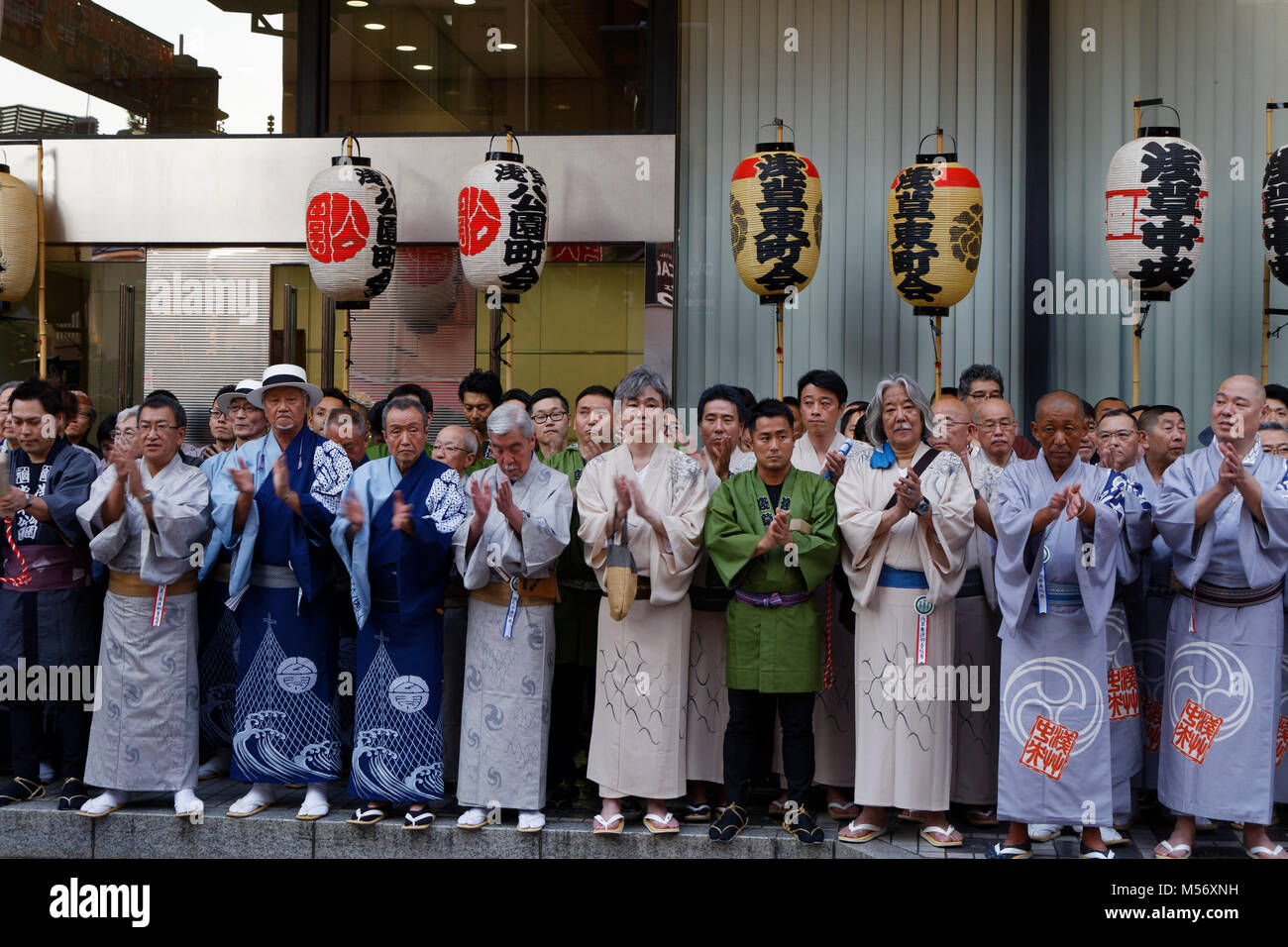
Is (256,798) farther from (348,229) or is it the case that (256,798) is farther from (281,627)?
(348,229)

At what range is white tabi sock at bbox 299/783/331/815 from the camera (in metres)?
5.79

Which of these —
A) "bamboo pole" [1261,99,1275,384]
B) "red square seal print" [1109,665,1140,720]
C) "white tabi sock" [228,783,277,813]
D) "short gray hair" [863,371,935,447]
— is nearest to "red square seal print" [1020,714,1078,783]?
"red square seal print" [1109,665,1140,720]

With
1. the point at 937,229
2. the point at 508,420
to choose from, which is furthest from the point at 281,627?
the point at 937,229

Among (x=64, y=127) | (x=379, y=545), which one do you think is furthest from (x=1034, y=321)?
(x=64, y=127)

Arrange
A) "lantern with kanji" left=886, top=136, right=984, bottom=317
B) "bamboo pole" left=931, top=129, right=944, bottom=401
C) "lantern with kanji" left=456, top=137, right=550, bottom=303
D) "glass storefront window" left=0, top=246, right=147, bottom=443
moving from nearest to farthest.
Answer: "lantern with kanji" left=886, top=136, right=984, bottom=317, "lantern with kanji" left=456, top=137, right=550, bottom=303, "bamboo pole" left=931, top=129, right=944, bottom=401, "glass storefront window" left=0, top=246, right=147, bottom=443

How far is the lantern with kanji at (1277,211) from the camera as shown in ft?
25.6

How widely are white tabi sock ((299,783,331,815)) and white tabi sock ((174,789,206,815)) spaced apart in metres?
0.50

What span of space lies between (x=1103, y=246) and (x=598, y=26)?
14.5ft

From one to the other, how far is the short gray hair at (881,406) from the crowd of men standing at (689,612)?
0.05 feet

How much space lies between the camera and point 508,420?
569 cm

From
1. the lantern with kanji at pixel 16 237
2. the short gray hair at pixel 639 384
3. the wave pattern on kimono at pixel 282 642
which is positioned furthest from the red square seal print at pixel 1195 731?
the lantern with kanji at pixel 16 237

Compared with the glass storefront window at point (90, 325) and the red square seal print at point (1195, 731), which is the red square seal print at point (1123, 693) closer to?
the red square seal print at point (1195, 731)

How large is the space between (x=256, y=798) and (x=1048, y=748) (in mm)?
3806

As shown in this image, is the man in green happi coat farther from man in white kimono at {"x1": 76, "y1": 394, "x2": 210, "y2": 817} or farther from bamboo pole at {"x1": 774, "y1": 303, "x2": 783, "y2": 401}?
bamboo pole at {"x1": 774, "y1": 303, "x2": 783, "y2": 401}
